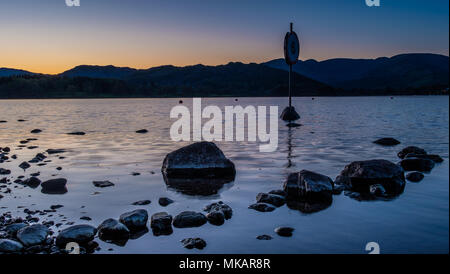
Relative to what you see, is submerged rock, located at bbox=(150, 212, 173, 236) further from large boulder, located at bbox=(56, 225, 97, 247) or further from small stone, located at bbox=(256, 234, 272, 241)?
small stone, located at bbox=(256, 234, 272, 241)

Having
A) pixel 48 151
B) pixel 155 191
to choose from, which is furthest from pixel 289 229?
pixel 48 151

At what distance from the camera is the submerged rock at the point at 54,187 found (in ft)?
33.8

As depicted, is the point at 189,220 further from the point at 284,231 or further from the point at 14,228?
the point at 14,228

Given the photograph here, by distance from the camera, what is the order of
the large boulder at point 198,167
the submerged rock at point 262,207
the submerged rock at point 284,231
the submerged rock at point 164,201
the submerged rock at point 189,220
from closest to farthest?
the submerged rock at point 284,231
the submerged rock at point 189,220
the submerged rock at point 262,207
the submerged rock at point 164,201
the large boulder at point 198,167

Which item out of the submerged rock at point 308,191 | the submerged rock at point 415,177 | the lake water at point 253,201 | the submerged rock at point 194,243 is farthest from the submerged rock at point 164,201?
the submerged rock at point 415,177

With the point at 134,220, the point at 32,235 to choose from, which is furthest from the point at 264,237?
the point at 32,235

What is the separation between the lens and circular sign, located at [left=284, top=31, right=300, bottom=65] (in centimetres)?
3528

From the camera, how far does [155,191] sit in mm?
10484

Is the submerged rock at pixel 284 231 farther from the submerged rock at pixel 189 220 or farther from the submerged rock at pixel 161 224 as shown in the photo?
the submerged rock at pixel 161 224

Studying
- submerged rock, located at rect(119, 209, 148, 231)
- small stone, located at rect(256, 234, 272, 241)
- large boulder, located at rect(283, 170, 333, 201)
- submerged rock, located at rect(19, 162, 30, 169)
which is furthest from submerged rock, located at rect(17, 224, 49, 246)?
submerged rock, located at rect(19, 162, 30, 169)

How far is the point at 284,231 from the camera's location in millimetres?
7207

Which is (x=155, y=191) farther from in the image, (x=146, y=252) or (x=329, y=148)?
(x=329, y=148)
